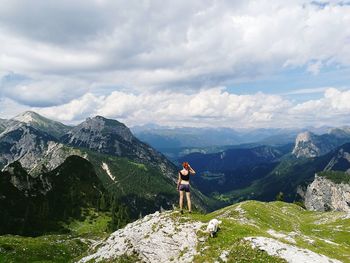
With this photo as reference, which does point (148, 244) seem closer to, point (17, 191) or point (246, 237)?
point (246, 237)

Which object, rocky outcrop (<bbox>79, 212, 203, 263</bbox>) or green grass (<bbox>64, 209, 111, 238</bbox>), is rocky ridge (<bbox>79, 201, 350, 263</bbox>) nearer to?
rocky outcrop (<bbox>79, 212, 203, 263</bbox>)

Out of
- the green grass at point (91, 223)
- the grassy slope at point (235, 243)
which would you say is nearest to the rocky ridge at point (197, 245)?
the grassy slope at point (235, 243)

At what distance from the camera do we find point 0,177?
15075 centimetres

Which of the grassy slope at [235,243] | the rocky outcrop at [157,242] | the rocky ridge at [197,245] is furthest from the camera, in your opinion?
the rocky outcrop at [157,242]

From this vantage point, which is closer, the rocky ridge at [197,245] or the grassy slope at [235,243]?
the rocky ridge at [197,245]

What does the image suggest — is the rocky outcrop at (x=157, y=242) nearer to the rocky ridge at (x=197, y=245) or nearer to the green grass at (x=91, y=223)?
the rocky ridge at (x=197, y=245)

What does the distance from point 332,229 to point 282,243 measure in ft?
216

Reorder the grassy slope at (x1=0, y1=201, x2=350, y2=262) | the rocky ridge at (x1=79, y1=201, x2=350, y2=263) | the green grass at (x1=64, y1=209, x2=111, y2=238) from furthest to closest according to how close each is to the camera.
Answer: the green grass at (x1=64, y1=209, x2=111, y2=238) → the grassy slope at (x1=0, y1=201, x2=350, y2=262) → the rocky ridge at (x1=79, y1=201, x2=350, y2=263)

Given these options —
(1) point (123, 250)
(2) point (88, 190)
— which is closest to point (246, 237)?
(1) point (123, 250)

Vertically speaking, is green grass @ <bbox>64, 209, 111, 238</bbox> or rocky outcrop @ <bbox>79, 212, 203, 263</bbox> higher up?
rocky outcrop @ <bbox>79, 212, 203, 263</bbox>

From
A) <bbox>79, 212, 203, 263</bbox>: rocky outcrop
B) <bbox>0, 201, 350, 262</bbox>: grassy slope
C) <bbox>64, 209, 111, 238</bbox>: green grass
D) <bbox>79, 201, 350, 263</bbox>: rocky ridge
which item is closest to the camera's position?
<bbox>79, 201, 350, 263</bbox>: rocky ridge

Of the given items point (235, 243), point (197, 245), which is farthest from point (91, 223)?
point (235, 243)

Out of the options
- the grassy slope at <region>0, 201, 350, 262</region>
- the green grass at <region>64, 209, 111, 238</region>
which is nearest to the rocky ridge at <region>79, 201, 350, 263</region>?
the grassy slope at <region>0, 201, 350, 262</region>

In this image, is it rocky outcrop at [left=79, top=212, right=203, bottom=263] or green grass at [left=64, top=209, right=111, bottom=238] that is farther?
green grass at [left=64, top=209, right=111, bottom=238]
